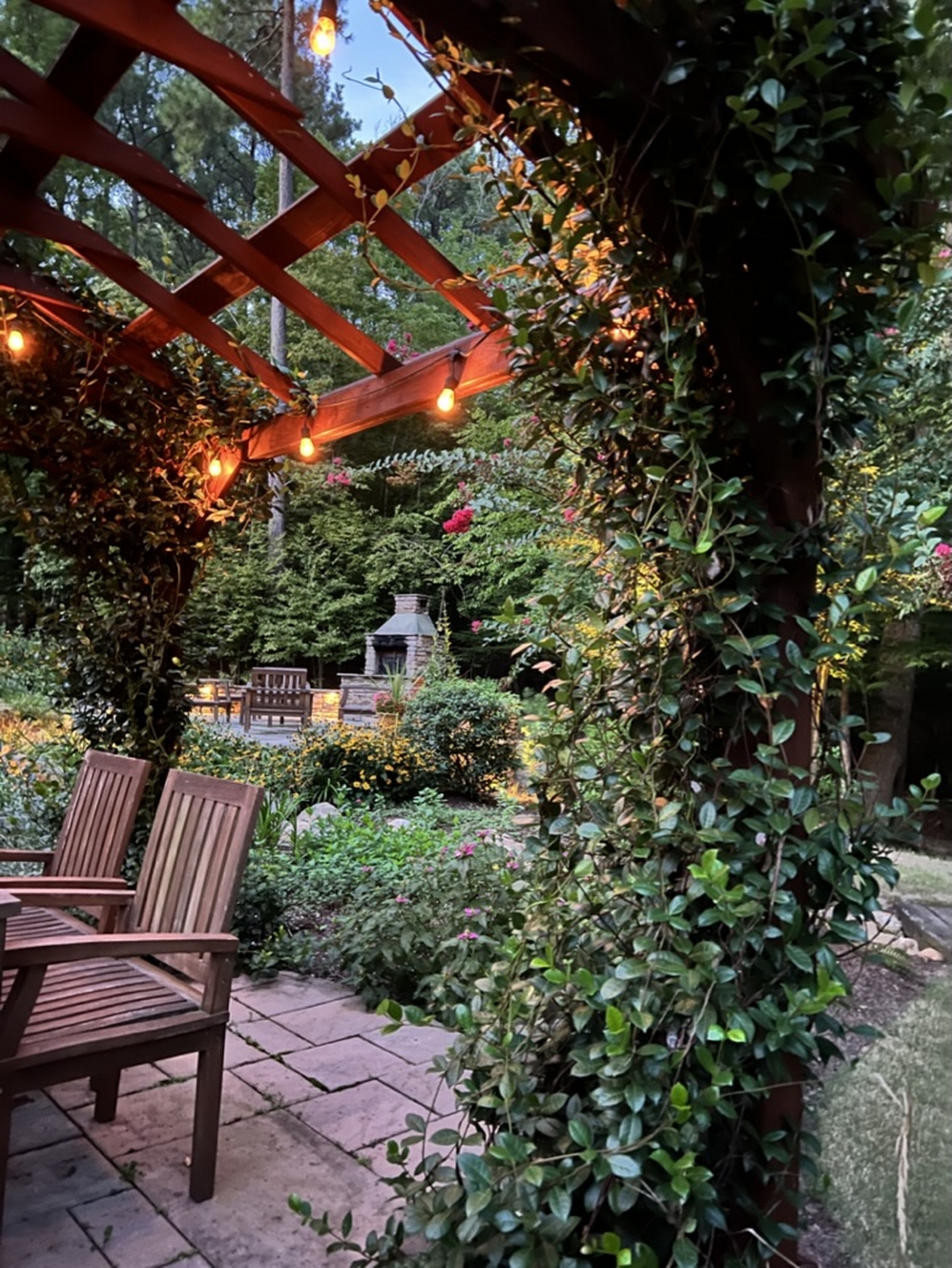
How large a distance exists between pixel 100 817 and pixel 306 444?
6.24 feet

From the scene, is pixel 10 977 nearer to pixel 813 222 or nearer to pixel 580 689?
pixel 580 689

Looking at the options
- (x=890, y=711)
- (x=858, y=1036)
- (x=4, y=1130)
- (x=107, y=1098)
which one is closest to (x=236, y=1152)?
(x=107, y=1098)

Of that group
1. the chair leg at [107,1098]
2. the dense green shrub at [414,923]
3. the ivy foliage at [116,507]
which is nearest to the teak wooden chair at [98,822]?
the chair leg at [107,1098]

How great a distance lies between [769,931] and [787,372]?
0.82 meters

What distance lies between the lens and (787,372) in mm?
1208

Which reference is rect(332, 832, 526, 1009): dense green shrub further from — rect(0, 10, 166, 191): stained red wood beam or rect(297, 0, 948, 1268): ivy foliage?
rect(0, 10, 166, 191): stained red wood beam

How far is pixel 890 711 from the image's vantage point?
164 cm

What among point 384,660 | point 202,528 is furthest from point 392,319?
point 202,528

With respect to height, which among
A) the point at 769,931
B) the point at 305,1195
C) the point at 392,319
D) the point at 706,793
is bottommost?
the point at 305,1195

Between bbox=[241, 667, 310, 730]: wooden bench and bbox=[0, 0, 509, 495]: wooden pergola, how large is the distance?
6.47 m

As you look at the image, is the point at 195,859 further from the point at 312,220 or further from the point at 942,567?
the point at 312,220

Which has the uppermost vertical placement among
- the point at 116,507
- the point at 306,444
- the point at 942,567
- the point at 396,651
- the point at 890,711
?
the point at 306,444

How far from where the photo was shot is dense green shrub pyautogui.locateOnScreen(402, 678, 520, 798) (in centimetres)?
712

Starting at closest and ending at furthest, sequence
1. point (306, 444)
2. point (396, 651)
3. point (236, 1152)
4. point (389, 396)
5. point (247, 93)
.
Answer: point (236, 1152) → point (247, 93) → point (389, 396) → point (306, 444) → point (396, 651)
